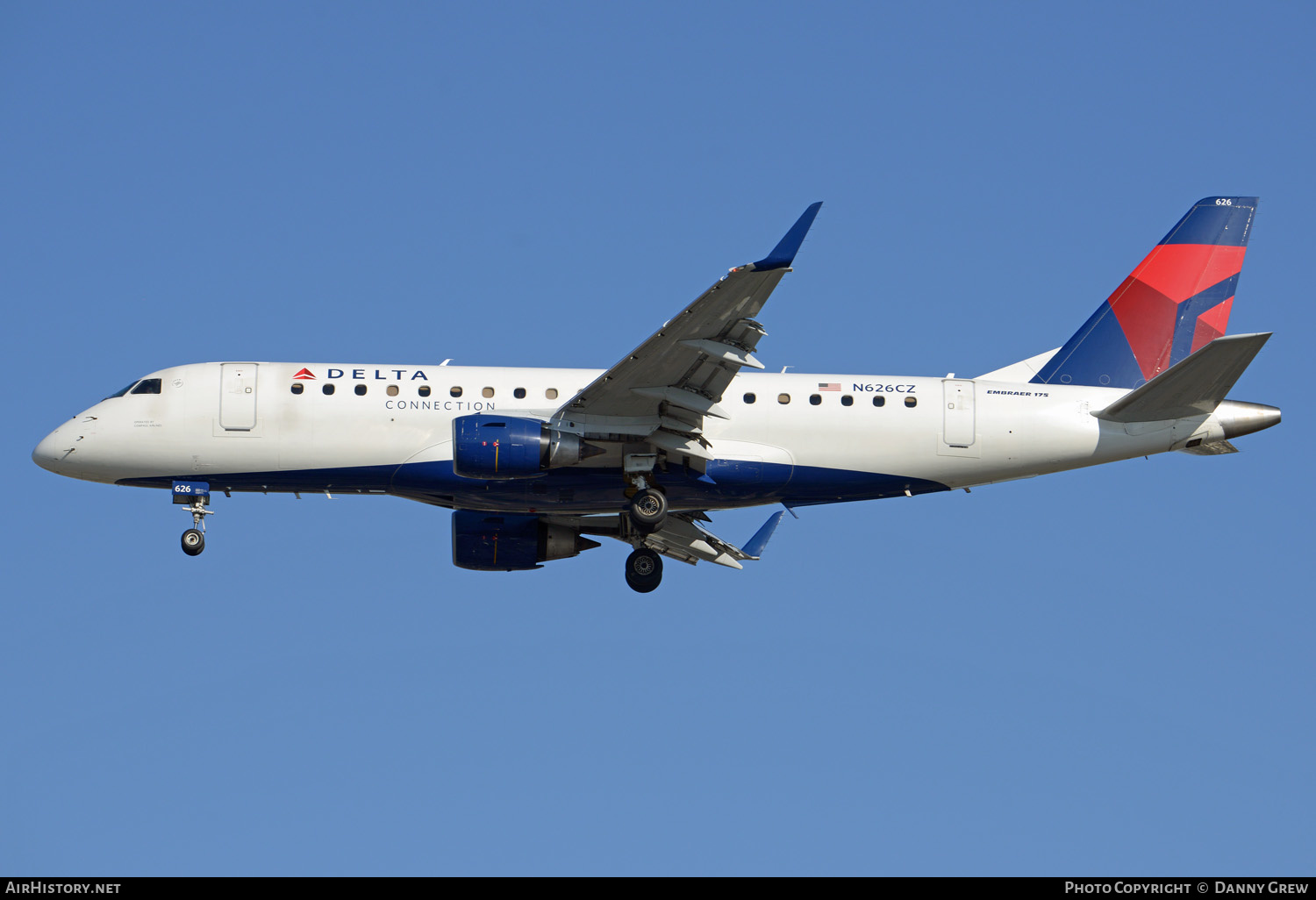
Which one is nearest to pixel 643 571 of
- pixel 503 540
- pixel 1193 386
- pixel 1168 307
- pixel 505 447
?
pixel 503 540

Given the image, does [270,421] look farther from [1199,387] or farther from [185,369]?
[1199,387]

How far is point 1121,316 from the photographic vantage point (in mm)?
36719

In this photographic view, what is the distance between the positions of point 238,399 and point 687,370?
33.9 ft

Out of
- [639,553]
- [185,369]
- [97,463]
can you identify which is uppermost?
[185,369]

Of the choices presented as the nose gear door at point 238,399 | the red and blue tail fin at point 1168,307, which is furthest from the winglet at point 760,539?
the nose gear door at point 238,399

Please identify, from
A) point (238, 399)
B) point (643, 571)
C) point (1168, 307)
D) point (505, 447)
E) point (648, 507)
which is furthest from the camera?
point (1168, 307)

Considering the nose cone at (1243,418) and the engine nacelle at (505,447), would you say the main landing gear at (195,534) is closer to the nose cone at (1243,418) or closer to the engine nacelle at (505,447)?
the engine nacelle at (505,447)

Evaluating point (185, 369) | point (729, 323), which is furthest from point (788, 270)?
point (185, 369)

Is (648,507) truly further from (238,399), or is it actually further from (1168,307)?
(1168,307)

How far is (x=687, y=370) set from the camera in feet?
101

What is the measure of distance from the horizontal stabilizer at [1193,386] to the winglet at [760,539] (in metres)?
9.36

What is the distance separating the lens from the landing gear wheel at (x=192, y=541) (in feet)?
110

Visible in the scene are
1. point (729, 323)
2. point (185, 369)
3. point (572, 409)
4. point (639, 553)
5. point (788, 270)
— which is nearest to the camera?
point (788, 270)

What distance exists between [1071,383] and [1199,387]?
13.3 ft
